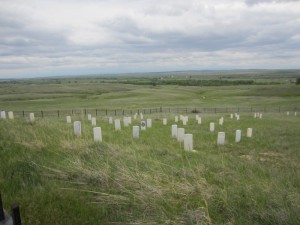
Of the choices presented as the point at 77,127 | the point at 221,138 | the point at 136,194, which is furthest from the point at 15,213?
the point at 221,138

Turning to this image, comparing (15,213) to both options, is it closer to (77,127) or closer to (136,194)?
(136,194)

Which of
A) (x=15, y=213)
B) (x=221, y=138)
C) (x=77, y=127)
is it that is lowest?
(x=221, y=138)

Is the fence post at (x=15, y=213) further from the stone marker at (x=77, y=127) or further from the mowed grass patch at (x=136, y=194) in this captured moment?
the stone marker at (x=77, y=127)

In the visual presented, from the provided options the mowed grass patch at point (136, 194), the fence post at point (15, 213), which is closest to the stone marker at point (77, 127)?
the mowed grass patch at point (136, 194)

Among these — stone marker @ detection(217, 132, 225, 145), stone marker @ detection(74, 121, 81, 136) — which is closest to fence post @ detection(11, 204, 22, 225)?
stone marker @ detection(74, 121, 81, 136)

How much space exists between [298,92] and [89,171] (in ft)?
263

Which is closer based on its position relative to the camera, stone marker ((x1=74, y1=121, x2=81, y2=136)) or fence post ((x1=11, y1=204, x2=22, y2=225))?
fence post ((x1=11, y1=204, x2=22, y2=225))

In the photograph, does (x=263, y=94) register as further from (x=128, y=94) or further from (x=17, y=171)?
(x=17, y=171)

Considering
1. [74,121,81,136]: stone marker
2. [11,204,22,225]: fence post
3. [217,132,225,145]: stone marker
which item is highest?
[11,204,22,225]: fence post

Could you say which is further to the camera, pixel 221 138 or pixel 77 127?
pixel 221 138

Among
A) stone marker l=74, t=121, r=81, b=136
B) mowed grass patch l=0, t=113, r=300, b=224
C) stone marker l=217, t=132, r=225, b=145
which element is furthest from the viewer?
stone marker l=217, t=132, r=225, b=145

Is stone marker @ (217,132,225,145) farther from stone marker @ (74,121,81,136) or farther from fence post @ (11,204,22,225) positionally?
fence post @ (11,204,22,225)

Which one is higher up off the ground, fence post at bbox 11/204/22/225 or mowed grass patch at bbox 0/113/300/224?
fence post at bbox 11/204/22/225

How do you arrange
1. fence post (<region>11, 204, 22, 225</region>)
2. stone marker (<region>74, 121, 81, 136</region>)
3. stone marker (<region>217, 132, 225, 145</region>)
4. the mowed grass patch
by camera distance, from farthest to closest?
stone marker (<region>217, 132, 225, 145</region>), stone marker (<region>74, 121, 81, 136</region>), the mowed grass patch, fence post (<region>11, 204, 22, 225</region>)
